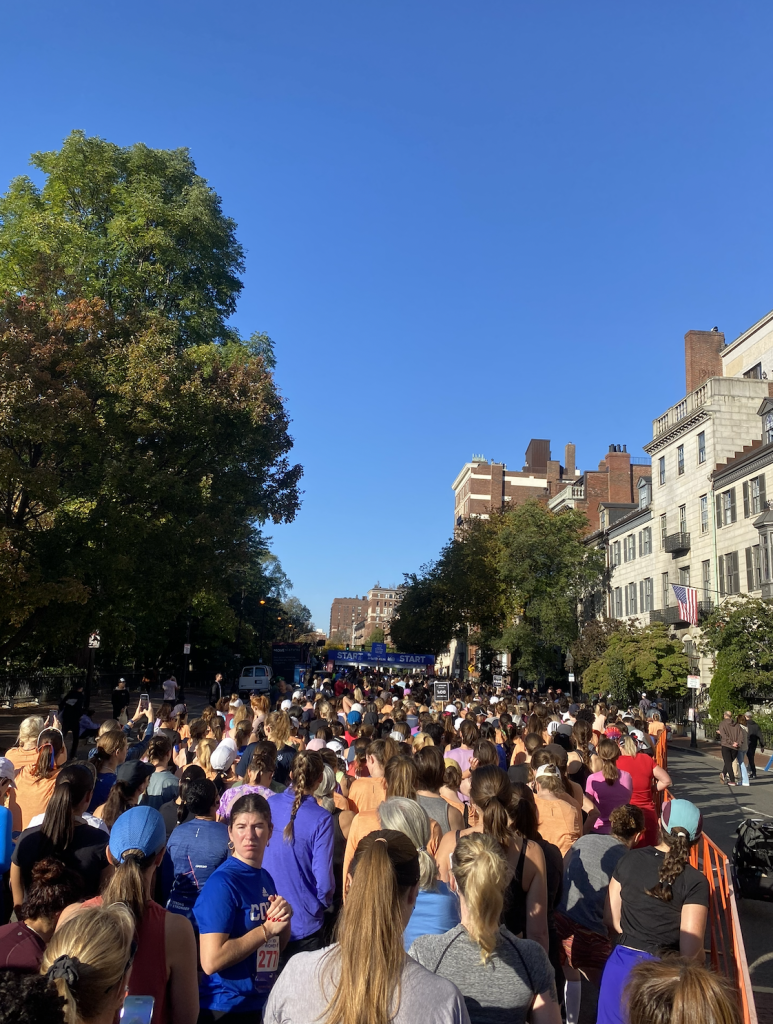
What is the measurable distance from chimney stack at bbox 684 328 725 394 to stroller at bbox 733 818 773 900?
4212 cm

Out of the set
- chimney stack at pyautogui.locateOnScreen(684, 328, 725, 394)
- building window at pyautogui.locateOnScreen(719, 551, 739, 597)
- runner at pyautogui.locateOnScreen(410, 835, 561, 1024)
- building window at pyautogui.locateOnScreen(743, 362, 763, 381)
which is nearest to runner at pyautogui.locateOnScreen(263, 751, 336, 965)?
runner at pyautogui.locateOnScreen(410, 835, 561, 1024)

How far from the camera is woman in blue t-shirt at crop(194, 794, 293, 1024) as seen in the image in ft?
11.7

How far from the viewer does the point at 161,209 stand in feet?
99.2

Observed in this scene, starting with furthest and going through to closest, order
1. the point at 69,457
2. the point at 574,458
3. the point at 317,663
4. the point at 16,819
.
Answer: the point at 574,458, the point at 317,663, the point at 69,457, the point at 16,819

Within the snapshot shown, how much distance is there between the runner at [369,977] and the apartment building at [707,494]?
116 ft

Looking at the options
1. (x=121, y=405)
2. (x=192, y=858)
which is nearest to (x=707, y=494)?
(x=121, y=405)

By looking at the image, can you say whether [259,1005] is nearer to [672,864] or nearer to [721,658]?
[672,864]

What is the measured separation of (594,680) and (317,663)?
129ft

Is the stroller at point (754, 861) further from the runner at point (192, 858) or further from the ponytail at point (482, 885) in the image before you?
the ponytail at point (482, 885)

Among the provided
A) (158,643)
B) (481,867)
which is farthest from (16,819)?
(158,643)

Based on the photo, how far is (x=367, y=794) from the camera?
6715mm

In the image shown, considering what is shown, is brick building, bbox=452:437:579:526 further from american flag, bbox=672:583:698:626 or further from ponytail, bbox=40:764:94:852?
ponytail, bbox=40:764:94:852

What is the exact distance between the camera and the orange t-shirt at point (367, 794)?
6.66m

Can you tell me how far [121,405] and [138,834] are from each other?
884 inches
